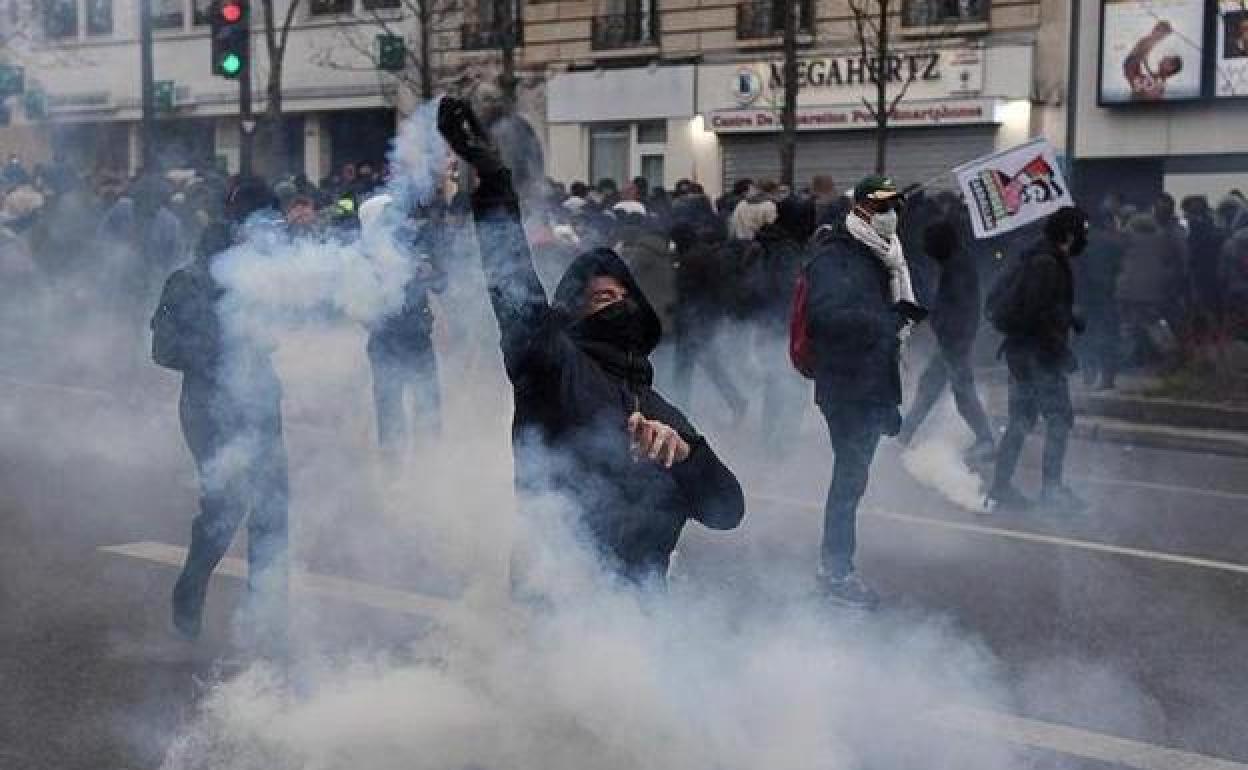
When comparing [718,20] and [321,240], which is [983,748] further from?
[718,20]

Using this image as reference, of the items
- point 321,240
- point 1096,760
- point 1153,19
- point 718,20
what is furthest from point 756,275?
point 718,20

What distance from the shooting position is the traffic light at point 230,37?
15.9 m

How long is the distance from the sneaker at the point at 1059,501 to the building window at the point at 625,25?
61.2 feet

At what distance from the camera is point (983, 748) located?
17.5ft

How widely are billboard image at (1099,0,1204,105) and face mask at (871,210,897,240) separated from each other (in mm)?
15431

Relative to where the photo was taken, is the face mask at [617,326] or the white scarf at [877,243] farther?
the white scarf at [877,243]

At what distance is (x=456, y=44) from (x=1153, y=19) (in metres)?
10.00

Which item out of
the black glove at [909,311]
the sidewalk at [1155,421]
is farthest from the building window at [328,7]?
the black glove at [909,311]

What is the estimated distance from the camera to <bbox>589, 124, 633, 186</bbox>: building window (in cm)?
2778

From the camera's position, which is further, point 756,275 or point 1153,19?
point 1153,19

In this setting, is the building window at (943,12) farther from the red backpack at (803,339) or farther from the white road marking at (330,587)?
the white road marking at (330,587)

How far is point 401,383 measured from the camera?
9430 mm

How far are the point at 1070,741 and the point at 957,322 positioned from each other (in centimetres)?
554

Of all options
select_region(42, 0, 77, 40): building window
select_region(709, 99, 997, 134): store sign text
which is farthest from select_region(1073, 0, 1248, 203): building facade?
select_region(42, 0, 77, 40): building window
